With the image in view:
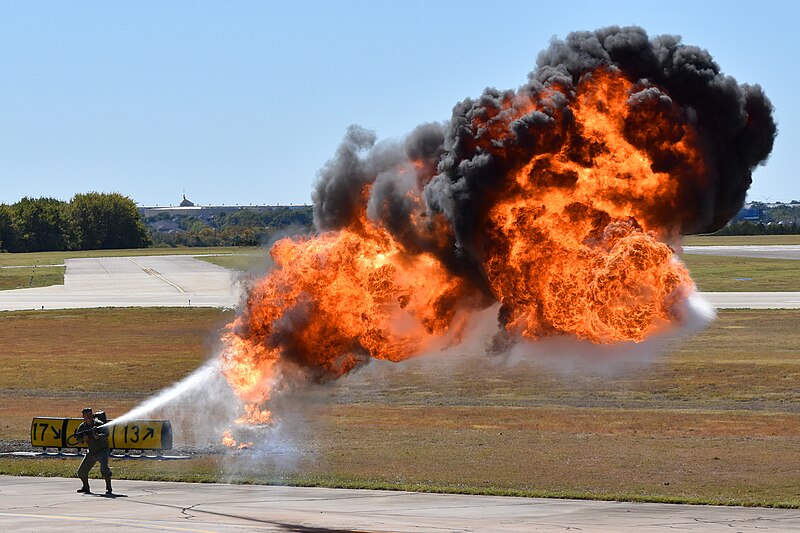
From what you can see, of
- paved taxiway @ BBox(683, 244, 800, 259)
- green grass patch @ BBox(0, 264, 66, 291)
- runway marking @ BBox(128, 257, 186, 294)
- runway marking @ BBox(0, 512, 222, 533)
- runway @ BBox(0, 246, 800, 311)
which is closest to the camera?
runway marking @ BBox(0, 512, 222, 533)

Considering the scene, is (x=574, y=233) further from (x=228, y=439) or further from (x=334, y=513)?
(x=228, y=439)

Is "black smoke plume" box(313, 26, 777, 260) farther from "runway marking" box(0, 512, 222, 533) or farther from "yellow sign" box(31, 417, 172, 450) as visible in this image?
"yellow sign" box(31, 417, 172, 450)

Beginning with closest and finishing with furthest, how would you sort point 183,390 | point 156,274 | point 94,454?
1. point 94,454
2. point 183,390
3. point 156,274

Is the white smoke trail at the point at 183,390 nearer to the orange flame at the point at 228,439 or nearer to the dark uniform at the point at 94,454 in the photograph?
the orange flame at the point at 228,439

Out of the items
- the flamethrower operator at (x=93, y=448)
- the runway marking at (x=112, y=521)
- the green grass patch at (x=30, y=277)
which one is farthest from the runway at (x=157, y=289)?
the runway marking at (x=112, y=521)

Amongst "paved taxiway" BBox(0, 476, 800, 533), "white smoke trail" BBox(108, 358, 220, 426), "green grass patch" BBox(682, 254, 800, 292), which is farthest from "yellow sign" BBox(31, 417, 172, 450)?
"green grass patch" BBox(682, 254, 800, 292)

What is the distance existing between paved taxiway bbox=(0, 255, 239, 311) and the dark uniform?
4520 centimetres

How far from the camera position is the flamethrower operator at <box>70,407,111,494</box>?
32.2m

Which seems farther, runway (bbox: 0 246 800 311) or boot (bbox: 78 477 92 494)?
runway (bbox: 0 246 800 311)

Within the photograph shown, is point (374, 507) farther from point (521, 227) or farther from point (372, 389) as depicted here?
point (372, 389)

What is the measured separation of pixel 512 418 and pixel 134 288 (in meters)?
84.2

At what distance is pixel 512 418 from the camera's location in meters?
46.3

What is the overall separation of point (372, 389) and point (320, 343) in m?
25.2

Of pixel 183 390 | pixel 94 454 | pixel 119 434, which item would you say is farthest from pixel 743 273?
pixel 94 454
